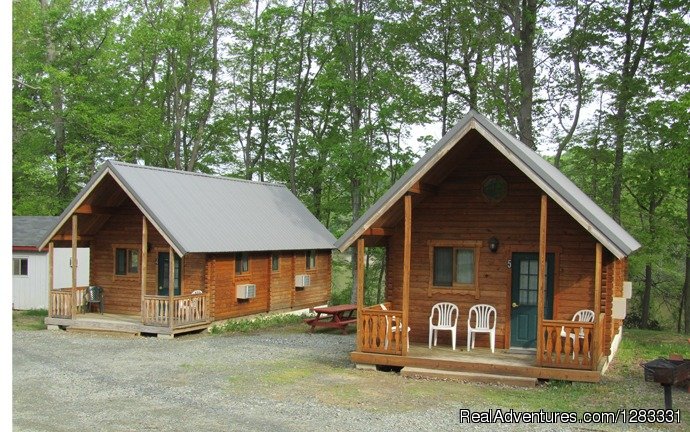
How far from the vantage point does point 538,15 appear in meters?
27.3

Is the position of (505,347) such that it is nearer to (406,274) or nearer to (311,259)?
(406,274)

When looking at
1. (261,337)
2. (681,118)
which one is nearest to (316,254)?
(261,337)

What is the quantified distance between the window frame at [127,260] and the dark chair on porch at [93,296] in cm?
69

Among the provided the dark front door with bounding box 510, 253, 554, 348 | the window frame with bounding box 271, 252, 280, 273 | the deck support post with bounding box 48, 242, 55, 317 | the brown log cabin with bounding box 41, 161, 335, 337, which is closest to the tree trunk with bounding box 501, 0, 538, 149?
the brown log cabin with bounding box 41, 161, 335, 337

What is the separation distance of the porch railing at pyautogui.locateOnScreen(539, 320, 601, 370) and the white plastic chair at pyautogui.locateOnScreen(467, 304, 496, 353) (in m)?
1.88

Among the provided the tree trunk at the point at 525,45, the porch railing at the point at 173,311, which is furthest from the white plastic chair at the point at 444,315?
the tree trunk at the point at 525,45

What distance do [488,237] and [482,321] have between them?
1.86 metres

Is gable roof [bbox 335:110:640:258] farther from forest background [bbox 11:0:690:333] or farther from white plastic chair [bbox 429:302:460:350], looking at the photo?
forest background [bbox 11:0:690:333]

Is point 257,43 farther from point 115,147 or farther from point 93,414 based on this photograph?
point 93,414

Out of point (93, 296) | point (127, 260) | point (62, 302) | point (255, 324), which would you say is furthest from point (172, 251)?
point (93, 296)

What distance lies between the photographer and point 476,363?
42.0 ft

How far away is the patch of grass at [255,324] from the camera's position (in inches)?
800

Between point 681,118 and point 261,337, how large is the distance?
14767 mm

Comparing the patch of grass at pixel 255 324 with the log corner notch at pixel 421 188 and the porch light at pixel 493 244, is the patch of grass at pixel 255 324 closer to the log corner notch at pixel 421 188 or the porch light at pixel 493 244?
the log corner notch at pixel 421 188
